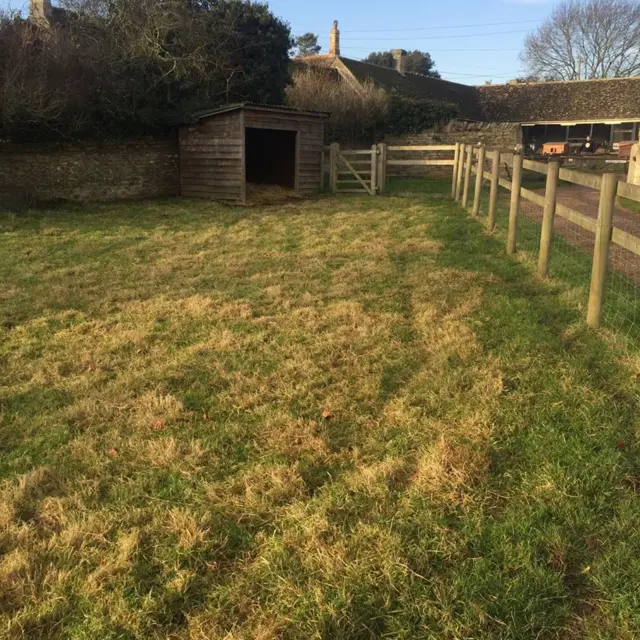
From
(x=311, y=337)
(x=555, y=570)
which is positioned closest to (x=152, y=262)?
(x=311, y=337)

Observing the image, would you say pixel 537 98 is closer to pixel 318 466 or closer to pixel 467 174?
pixel 467 174

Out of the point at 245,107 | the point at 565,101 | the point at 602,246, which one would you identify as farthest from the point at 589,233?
the point at 565,101

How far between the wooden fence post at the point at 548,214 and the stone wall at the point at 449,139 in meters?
18.3

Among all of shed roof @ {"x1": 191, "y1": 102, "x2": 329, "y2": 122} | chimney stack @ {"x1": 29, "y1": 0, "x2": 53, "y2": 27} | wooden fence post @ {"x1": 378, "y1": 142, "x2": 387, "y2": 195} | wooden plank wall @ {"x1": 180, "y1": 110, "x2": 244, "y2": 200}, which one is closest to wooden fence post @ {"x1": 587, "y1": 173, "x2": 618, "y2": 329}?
shed roof @ {"x1": 191, "y1": 102, "x2": 329, "y2": 122}

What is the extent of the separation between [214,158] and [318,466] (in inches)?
542

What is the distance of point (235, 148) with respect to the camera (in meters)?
15.0

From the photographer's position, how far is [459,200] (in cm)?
1515

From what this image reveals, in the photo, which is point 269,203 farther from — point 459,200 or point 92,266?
point 92,266

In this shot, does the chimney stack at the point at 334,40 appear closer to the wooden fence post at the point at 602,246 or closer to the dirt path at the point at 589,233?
the dirt path at the point at 589,233

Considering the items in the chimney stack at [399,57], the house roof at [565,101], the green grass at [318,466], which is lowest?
the green grass at [318,466]

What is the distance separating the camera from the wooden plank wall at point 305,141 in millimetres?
15617

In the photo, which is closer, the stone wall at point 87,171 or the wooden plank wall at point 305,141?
the stone wall at point 87,171

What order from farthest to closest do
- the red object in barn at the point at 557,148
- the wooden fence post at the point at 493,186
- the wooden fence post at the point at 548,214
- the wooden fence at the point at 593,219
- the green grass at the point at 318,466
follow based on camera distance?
the red object in barn at the point at 557,148 → the wooden fence post at the point at 493,186 → the wooden fence post at the point at 548,214 → the wooden fence at the point at 593,219 → the green grass at the point at 318,466

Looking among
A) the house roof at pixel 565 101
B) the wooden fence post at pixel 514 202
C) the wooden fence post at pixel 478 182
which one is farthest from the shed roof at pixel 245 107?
the house roof at pixel 565 101
